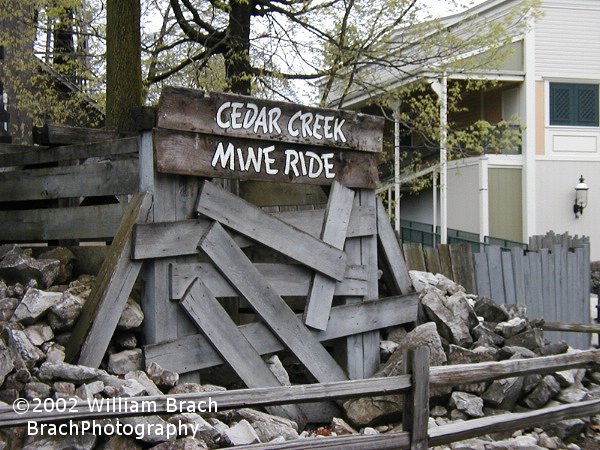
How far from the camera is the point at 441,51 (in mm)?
13953

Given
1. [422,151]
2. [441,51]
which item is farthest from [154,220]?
[422,151]

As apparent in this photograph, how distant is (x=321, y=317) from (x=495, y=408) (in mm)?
1673

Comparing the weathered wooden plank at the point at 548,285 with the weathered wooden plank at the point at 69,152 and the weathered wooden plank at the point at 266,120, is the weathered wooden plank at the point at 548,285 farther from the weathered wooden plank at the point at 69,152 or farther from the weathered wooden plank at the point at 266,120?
the weathered wooden plank at the point at 69,152

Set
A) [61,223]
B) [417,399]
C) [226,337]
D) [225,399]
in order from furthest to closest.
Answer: [61,223], [226,337], [417,399], [225,399]

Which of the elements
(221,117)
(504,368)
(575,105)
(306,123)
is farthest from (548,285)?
(575,105)

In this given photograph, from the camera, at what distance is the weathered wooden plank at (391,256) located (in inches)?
292

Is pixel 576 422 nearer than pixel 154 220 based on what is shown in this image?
No

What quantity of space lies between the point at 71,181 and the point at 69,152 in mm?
409

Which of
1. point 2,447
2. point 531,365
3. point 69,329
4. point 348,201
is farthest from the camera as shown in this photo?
point 348,201

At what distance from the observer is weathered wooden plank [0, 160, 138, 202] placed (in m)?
6.16

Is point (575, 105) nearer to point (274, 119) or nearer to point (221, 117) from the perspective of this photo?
point (274, 119)

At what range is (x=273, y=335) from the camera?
252 inches

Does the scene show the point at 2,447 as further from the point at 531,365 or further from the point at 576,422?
the point at 576,422

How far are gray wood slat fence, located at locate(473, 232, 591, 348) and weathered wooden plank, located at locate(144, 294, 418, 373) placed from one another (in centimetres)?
305
